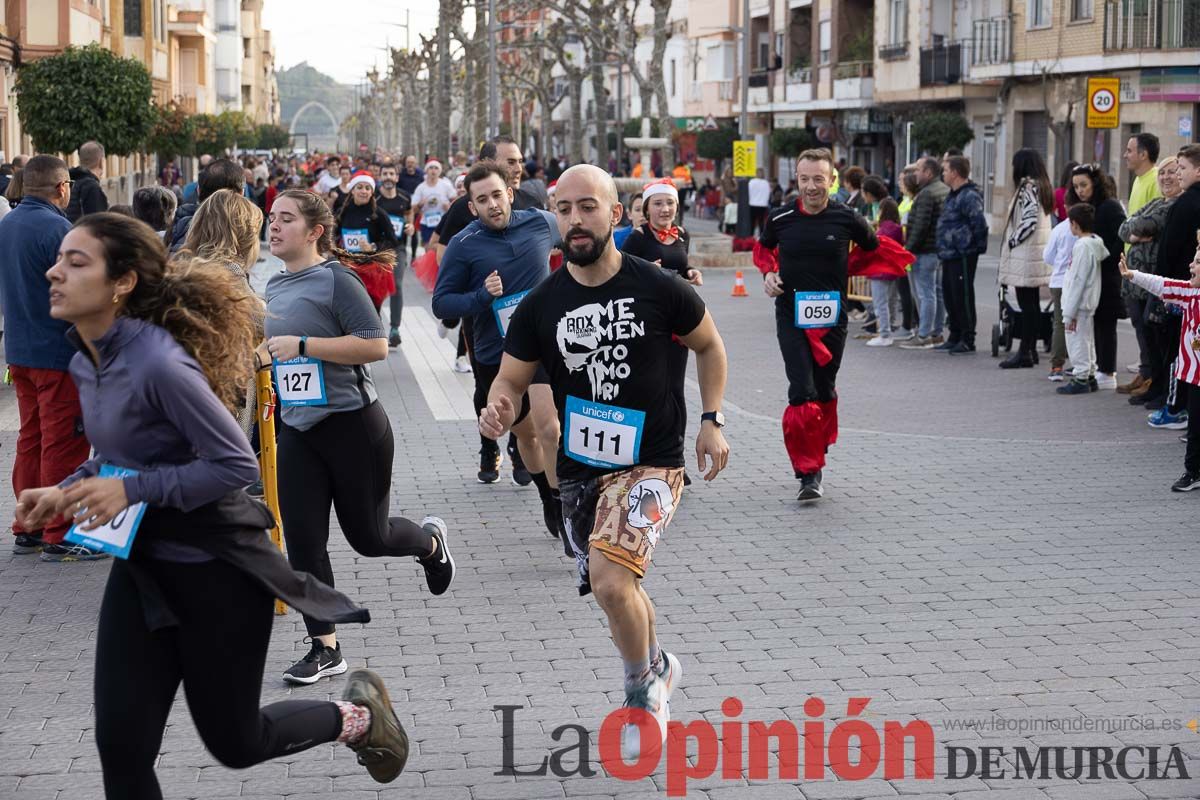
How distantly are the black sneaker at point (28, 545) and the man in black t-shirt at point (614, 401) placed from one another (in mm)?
3907

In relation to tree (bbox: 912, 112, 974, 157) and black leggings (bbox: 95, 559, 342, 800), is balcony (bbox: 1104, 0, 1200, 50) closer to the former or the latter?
tree (bbox: 912, 112, 974, 157)

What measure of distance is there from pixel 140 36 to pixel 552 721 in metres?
55.1

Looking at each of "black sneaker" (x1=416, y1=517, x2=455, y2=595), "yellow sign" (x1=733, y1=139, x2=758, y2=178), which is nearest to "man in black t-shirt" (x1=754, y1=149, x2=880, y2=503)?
"black sneaker" (x1=416, y1=517, x2=455, y2=595)

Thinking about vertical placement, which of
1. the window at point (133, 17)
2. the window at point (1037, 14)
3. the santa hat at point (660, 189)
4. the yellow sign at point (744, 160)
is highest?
the window at point (133, 17)

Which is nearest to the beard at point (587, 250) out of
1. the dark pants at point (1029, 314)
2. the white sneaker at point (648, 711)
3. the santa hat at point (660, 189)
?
the white sneaker at point (648, 711)

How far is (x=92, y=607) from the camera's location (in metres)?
7.59

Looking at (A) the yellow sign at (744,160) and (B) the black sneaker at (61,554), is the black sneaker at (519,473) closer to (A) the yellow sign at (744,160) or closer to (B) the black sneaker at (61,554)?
(B) the black sneaker at (61,554)

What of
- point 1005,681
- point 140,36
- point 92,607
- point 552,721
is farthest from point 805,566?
point 140,36

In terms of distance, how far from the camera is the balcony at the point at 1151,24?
3603 centimetres

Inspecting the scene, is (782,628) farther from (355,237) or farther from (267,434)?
(355,237)

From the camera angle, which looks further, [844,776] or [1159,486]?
[1159,486]

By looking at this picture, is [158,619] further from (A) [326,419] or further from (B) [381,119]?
(B) [381,119]

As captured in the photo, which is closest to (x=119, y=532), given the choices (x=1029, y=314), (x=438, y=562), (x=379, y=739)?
(x=379, y=739)

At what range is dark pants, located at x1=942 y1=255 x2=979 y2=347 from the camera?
1738 cm
